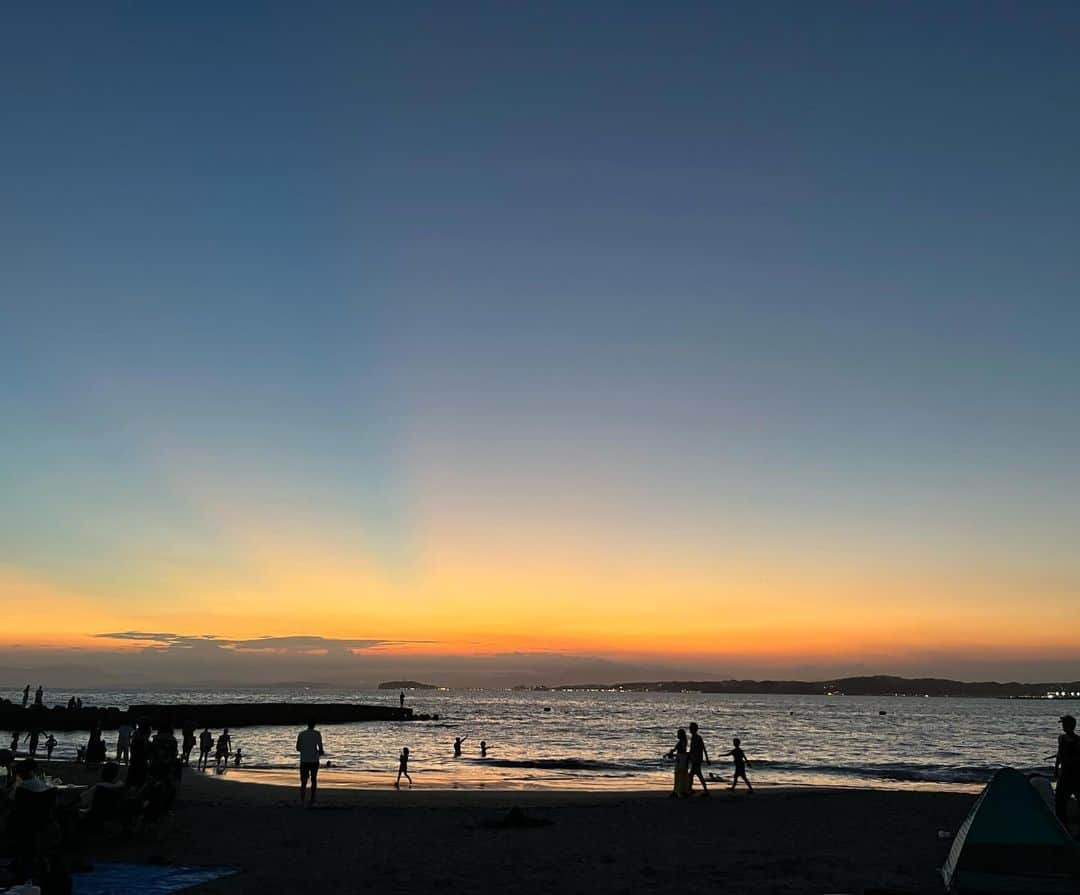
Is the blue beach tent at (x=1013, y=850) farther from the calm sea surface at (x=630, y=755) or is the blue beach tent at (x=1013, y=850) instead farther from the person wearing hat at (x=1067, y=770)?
the calm sea surface at (x=630, y=755)

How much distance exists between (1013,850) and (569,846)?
6918 millimetres

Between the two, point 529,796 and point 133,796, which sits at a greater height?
point 133,796

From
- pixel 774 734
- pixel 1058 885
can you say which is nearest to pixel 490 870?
pixel 1058 885

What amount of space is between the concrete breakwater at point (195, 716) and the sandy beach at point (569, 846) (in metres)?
→ 34.3

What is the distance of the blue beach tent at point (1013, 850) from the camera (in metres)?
9.23

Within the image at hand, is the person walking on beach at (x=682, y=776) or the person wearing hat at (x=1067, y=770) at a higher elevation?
the person wearing hat at (x=1067, y=770)

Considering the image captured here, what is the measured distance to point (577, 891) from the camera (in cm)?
1107

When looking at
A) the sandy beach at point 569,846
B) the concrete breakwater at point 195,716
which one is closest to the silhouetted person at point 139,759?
the sandy beach at point 569,846

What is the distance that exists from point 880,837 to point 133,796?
12.3 meters

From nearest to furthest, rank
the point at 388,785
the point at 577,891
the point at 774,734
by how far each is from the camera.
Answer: the point at 577,891, the point at 388,785, the point at 774,734

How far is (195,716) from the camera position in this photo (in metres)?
91.6

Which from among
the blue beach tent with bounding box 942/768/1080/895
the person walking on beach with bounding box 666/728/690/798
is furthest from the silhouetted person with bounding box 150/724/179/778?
the blue beach tent with bounding box 942/768/1080/895

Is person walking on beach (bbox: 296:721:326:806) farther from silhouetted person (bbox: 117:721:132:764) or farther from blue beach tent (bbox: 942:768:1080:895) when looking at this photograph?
silhouetted person (bbox: 117:721:132:764)

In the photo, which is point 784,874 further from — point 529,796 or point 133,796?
point 529,796
